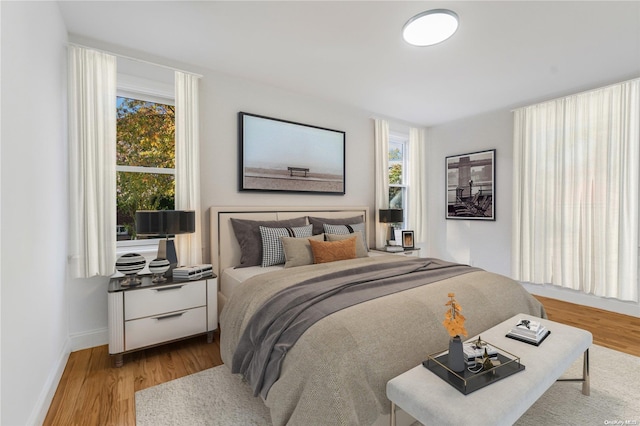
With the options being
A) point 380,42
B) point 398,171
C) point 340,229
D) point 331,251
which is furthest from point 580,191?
point 331,251

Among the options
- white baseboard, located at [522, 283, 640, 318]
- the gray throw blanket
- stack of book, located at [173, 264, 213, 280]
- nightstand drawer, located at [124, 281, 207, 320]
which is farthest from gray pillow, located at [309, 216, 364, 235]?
white baseboard, located at [522, 283, 640, 318]

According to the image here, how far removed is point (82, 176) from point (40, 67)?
34.8 inches

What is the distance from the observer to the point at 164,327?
2.37m

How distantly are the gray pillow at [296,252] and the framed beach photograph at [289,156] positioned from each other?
883 millimetres

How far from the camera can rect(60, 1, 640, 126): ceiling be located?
83.4 inches

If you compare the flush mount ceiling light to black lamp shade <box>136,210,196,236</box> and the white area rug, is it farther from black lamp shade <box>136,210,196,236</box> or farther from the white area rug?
the white area rug

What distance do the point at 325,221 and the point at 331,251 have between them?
29.6 inches

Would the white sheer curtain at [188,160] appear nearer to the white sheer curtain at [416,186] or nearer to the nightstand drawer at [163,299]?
the nightstand drawer at [163,299]

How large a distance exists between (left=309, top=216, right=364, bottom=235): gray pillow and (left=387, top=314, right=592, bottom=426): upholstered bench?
2124mm

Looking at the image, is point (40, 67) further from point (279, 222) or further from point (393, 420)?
point (393, 420)

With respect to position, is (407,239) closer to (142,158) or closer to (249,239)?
(249,239)

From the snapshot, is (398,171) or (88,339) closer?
(88,339)

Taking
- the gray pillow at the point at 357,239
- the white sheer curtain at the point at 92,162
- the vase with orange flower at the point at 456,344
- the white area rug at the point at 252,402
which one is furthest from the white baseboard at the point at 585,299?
the white sheer curtain at the point at 92,162

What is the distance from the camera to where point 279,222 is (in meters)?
3.16
